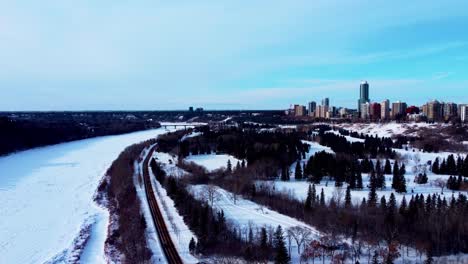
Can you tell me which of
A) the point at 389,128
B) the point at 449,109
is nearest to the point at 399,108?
the point at 449,109

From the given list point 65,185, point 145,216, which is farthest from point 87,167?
point 145,216

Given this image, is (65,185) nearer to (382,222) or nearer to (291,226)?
(291,226)

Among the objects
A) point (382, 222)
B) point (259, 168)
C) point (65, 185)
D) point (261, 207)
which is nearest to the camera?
point (382, 222)

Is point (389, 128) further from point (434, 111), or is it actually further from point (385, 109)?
point (385, 109)

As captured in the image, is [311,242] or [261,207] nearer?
[311,242]

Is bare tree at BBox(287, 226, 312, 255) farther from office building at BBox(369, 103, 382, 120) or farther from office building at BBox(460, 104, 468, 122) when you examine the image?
office building at BBox(369, 103, 382, 120)

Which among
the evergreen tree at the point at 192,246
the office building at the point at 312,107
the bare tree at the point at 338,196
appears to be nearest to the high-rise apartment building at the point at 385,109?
the office building at the point at 312,107

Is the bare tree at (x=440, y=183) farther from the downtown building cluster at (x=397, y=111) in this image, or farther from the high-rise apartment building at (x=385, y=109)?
the high-rise apartment building at (x=385, y=109)
